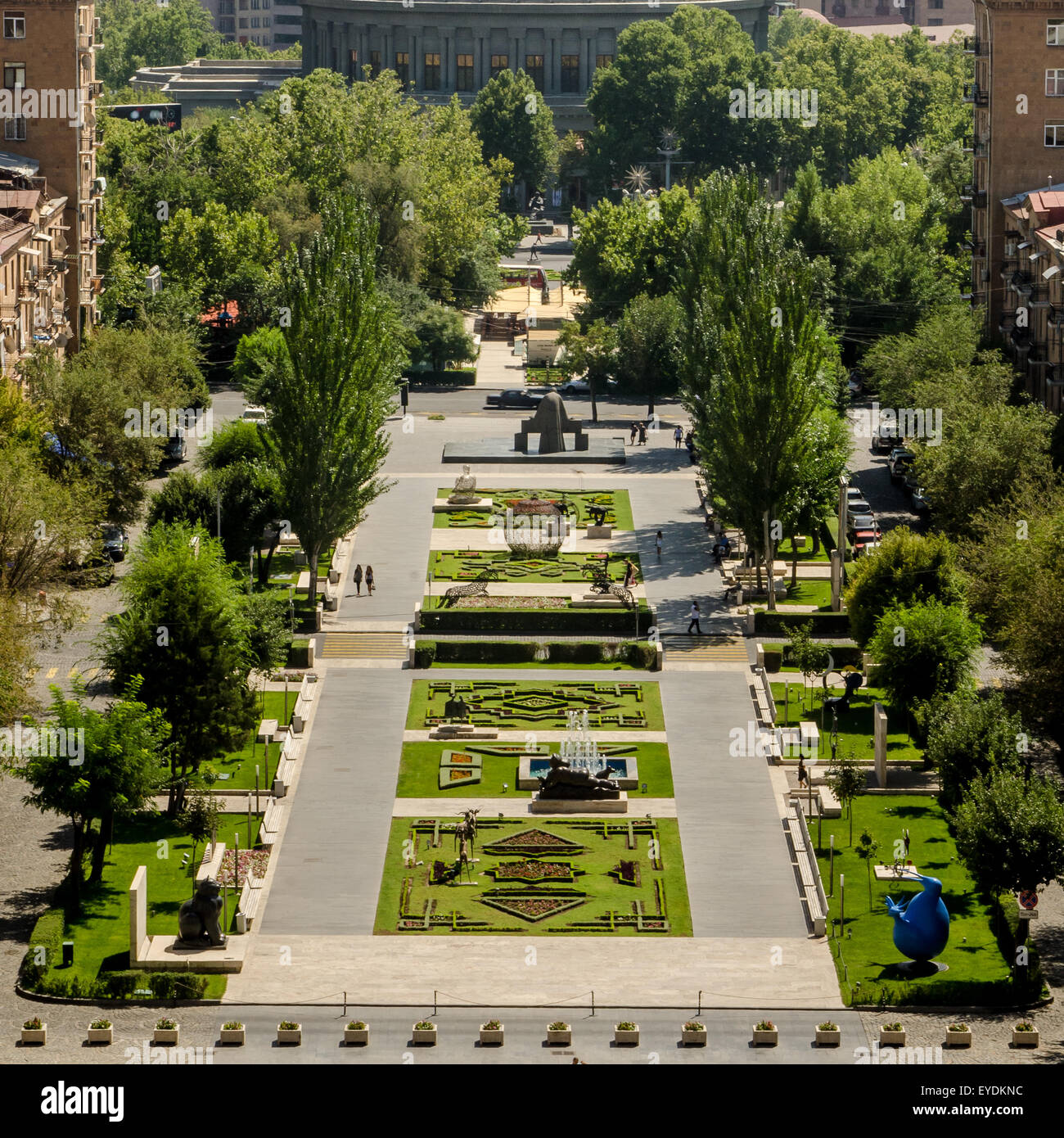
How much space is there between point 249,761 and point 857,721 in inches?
815

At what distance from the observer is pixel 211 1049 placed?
5622cm

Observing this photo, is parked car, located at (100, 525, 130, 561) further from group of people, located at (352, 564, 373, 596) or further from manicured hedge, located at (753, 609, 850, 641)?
manicured hedge, located at (753, 609, 850, 641)

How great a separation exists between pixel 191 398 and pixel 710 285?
2865 centimetres

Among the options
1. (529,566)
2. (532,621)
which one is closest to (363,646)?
(532,621)

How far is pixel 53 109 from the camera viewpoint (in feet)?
412

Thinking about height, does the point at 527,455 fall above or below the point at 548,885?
above

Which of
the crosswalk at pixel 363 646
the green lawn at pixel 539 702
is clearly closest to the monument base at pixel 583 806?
the green lawn at pixel 539 702

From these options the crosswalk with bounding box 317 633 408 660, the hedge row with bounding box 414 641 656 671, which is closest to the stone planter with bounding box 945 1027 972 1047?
the hedge row with bounding box 414 641 656 671

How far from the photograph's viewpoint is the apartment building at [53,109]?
125125 millimetres

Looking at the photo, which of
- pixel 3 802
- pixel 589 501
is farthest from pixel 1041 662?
pixel 589 501

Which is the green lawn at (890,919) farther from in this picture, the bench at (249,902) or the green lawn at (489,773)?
the bench at (249,902)

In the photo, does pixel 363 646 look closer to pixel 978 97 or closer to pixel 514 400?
pixel 514 400

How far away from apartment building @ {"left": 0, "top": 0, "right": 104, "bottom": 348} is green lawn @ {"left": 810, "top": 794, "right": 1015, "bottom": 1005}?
221 feet
